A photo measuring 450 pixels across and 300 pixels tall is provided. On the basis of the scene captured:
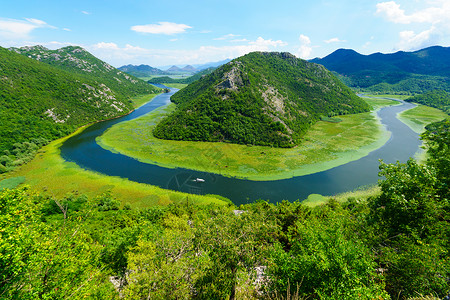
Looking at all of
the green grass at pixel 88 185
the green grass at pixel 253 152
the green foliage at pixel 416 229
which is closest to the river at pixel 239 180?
the green grass at pixel 88 185

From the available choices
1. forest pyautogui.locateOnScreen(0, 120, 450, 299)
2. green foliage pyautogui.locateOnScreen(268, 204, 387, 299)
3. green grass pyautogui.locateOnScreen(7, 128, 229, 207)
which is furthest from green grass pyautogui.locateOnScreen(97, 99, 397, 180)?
green foliage pyautogui.locateOnScreen(268, 204, 387, 299)

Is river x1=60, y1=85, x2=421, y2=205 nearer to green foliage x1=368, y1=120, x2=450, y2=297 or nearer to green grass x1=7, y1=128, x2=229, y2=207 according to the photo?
green grass x1=7, y1=128, x2=229, y2=207

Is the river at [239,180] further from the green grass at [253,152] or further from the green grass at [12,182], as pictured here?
the green grass at [12,182]

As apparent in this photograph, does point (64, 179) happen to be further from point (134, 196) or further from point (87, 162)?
point (134, 196)

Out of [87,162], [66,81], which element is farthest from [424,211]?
[66,81]

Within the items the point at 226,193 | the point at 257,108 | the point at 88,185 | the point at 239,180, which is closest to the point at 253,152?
the point at 239,180

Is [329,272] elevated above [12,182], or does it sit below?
above

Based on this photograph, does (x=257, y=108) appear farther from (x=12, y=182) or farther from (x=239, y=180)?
(x=12, y=182)
